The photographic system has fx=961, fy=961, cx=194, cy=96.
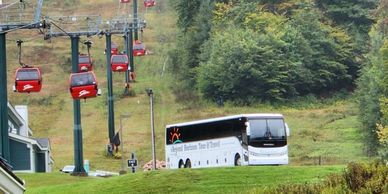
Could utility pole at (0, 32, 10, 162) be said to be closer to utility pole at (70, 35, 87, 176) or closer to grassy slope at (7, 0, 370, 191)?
grassy slope at (7, 0, 370, 191)

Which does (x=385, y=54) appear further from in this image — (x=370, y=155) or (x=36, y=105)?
(x=36, y=105)

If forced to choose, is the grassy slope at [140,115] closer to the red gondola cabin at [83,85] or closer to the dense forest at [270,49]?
the dense forest at [270,49]

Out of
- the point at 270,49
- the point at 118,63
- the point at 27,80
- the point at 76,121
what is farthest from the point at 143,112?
the point at 27,80

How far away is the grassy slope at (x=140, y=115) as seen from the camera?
59.5 metres

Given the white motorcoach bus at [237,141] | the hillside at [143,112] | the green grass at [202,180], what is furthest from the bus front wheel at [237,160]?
the green grass at [202,180]

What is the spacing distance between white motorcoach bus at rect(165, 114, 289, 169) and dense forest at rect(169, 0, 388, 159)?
3099 cm

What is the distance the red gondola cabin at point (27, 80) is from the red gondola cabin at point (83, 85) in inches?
53.7

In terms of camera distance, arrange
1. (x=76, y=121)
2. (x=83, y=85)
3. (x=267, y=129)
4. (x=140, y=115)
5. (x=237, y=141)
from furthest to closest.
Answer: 1. (x=140, y=115)
2. (x=76, y=121)
3. (x=237, y=141)
4. (x=267, y=129)
5. (x=83, y=85)

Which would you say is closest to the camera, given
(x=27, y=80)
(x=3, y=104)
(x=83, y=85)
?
(x=3, y=104)

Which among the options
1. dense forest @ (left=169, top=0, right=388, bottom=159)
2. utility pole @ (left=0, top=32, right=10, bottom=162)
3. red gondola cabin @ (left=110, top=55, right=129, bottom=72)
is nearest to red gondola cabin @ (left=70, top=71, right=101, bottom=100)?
utility pole @ (left=0, top=32, right=10, bottom=162)

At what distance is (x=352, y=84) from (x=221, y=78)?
45.0 ft

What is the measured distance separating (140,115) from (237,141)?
107 ft

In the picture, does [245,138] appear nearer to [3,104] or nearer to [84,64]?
[3,104]

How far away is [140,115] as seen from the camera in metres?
74.2
